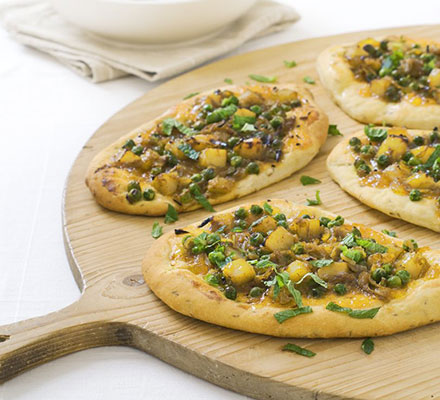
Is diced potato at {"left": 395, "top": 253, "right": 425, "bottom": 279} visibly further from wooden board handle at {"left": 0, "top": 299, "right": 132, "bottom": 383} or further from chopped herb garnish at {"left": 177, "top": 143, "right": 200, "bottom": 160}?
chopped herb garnish at {"left": 177, "top": 143, "right": 200, "bottom": 160}

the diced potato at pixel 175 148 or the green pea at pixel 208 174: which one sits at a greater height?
the diced potato at pixel 175 148

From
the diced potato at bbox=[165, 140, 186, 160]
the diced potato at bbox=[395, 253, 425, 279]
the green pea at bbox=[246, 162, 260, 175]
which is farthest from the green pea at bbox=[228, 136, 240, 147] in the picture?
the diced potato at bbox=[395, 253, 425, 279]

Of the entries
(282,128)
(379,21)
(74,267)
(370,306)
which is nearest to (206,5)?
(282,128)

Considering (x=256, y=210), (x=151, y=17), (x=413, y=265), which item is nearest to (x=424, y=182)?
(x=413, y=265)

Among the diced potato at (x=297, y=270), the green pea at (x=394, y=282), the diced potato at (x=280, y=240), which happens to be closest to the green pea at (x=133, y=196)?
the diced potato at (x=280, y=240)

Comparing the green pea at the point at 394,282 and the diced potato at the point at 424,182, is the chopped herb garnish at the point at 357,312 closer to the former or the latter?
the green pea at the point at 394,282

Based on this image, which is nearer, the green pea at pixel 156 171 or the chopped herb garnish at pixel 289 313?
the chopped herb garnish at pixel 289 313
